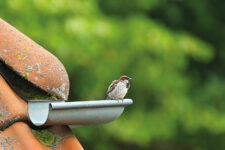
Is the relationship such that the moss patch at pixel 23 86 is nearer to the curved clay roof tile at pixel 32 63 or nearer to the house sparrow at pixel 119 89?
the curved clay roof tile at pixel 32 63

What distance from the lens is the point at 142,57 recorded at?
8297 mm

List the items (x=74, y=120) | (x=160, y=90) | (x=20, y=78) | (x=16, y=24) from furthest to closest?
(x=160, y=90) < (x=16, y=24) < (x=20, y=78) < (x=74, y=120)

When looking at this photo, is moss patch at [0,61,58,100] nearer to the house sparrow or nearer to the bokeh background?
the house sparrow

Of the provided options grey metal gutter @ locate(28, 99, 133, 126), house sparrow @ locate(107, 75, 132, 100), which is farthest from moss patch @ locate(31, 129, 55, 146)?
house sparrow @ locate(107, 75, 132, 100)

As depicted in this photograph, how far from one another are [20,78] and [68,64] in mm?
5371

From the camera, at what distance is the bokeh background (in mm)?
6762

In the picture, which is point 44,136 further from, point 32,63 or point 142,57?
point 142,57

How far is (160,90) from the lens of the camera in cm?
873

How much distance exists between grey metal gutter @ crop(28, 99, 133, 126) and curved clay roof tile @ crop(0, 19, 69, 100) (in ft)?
0.26

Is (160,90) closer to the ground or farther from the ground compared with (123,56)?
closer to the ground

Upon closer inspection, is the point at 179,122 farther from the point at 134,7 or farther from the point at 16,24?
the point at 16,24

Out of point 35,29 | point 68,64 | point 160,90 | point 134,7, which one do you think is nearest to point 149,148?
point 160,90

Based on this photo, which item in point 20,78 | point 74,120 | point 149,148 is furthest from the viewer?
point 149,148

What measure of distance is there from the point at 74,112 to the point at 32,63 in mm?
336
